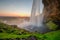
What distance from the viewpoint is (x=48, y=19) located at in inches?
119

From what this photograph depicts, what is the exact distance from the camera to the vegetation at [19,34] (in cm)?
294

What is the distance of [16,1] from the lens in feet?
9.94

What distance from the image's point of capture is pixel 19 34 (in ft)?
9.71

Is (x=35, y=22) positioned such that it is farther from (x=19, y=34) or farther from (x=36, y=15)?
(x=19, y=34)

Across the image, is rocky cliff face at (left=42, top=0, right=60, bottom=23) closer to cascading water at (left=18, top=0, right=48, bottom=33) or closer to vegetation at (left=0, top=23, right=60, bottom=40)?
cascading water at (left=18, top=0, right=48, bottom=33)

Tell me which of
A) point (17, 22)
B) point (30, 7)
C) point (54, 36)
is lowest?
point (54, 36)

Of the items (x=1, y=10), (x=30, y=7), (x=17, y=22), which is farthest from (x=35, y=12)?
(x=1, y=10)

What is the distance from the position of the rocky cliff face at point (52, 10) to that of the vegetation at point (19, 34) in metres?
0.22

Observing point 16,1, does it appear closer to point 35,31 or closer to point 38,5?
point 38,5

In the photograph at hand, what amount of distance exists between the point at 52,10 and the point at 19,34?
23.2 inches

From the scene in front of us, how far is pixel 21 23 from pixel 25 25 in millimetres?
65

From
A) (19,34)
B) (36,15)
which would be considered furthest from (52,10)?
(19,34)

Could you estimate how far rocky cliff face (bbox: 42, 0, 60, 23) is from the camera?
301 cm

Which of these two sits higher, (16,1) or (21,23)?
(16,1)
